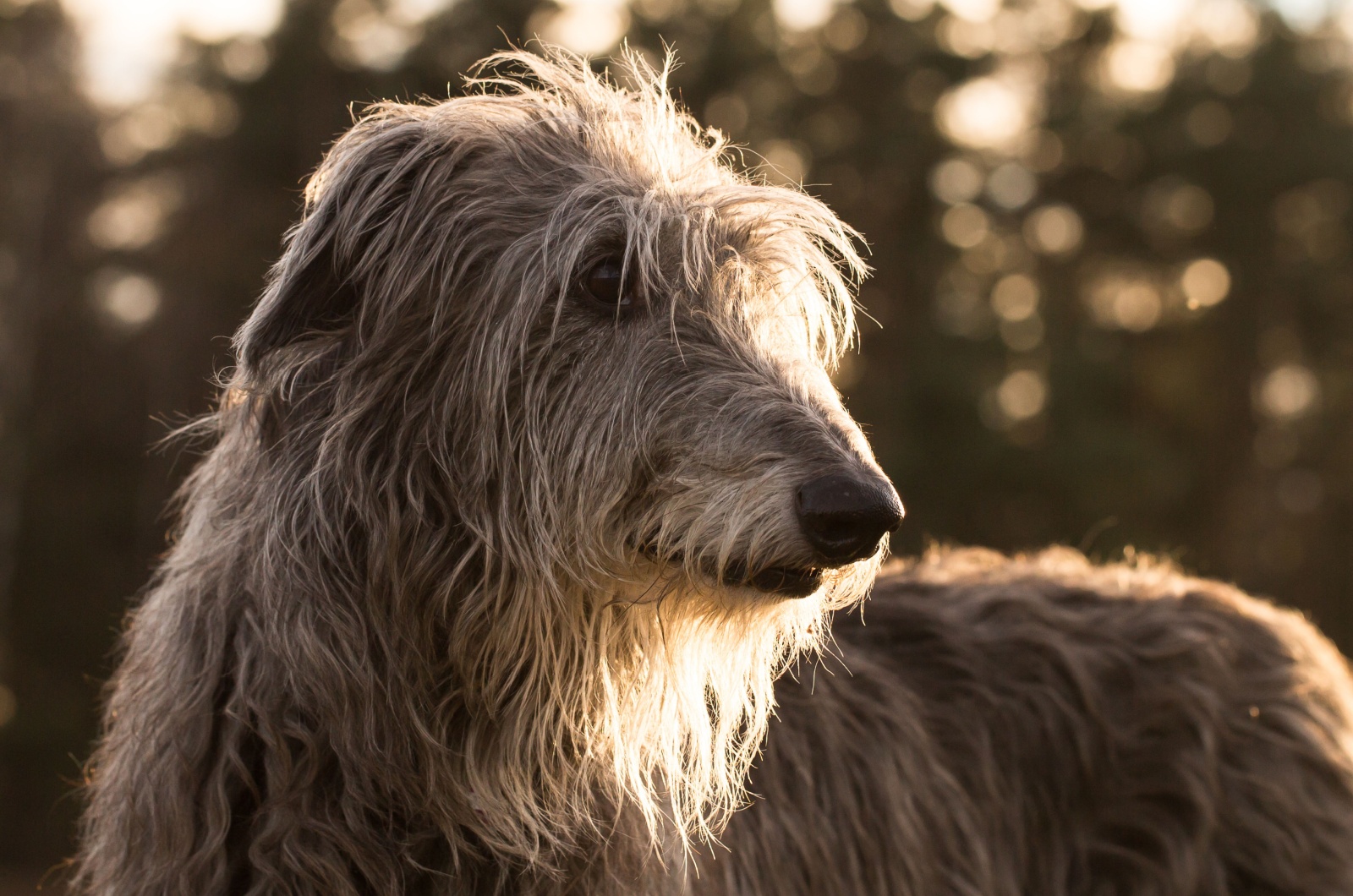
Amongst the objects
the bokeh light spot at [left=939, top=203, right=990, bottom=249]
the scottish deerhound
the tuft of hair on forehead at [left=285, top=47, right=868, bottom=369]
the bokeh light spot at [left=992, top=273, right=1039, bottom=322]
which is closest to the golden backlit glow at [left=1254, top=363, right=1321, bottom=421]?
the bokeh light spot at [left=992, top=273, right=1039, bottom=322]

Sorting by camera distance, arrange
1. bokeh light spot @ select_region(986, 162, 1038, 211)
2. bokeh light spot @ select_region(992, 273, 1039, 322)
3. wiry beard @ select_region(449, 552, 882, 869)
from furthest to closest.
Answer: bokeh light spot @ select_region(986, 162, 1038, 211) → bokeh light spot @ select_region(992, 273, 1039, 322) → wiry beard @ select_region(449, 552, 882, 869)

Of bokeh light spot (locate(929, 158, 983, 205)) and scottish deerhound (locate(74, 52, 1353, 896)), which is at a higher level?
scottish deerhound (locate(74, 52, 1353, 896))

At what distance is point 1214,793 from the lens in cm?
405

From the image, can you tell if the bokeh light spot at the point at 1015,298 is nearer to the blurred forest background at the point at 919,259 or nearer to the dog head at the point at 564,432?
the blurred forest background at the point at 919,259

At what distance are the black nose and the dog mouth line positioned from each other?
9 centimetres

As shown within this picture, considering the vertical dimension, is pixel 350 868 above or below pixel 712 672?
below

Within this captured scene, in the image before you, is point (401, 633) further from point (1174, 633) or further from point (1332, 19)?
point (1332, 19)

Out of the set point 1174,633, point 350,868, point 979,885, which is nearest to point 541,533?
point 350,868

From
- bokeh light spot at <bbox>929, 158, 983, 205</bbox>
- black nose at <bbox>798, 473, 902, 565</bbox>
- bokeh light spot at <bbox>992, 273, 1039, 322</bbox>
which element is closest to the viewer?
black nose at <bbox>798, 473, 902, 565</bbox>

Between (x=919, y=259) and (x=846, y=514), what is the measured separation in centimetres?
2018

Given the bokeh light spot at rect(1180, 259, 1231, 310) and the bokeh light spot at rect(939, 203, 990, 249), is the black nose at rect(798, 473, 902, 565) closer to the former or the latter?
the bokeh light spot at rect(939, 203, 990, 249)

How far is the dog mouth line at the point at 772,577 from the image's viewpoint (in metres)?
2.88

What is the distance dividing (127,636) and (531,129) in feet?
5.88

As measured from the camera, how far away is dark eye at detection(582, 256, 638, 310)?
316 cm
